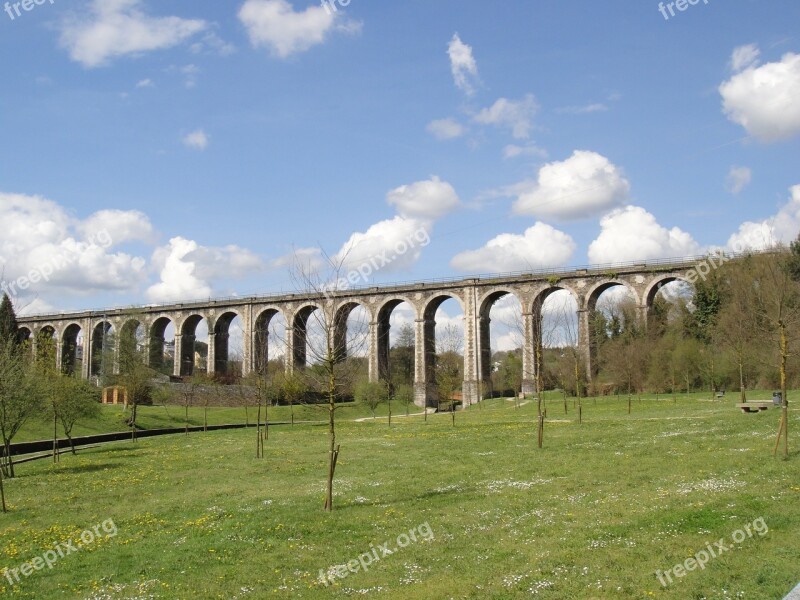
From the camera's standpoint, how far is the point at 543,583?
9680 mm

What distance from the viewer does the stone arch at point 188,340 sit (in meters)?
86.8

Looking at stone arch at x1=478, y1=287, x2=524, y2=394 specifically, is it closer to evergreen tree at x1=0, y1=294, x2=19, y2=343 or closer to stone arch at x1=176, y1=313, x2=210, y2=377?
stone arch at x1=176, y1=313, x2=210, y2=377

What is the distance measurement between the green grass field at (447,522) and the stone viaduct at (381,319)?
2685 cm

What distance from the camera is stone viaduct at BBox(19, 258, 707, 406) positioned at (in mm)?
60844

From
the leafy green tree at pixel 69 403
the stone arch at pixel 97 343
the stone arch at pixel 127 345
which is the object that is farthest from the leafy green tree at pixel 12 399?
the stone arch at pixel 97 343

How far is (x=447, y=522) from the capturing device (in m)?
13.7

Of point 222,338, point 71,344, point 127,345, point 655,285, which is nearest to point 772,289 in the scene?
point 655,285

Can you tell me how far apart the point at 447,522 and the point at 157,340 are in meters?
83.0

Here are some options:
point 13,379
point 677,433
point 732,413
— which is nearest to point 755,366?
point 732,413

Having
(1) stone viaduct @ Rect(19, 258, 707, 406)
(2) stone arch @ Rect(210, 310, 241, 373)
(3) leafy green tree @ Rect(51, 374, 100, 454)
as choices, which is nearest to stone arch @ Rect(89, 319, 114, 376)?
(1) stone viaduct @ Rect(19, 258, 707, 406)

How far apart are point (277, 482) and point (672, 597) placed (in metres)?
13.5

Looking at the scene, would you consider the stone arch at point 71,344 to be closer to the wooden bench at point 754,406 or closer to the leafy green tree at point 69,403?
the leafy green tree at point 69,403

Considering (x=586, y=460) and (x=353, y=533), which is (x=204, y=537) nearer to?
(x=353, y=533)

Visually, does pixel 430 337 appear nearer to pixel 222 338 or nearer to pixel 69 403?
pixel 222 338
